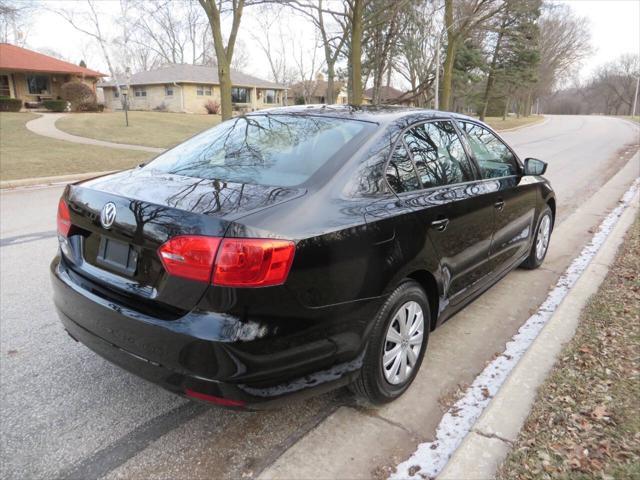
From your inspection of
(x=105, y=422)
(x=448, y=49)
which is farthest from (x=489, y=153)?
(x=448, y=49)

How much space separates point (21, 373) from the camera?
309cm

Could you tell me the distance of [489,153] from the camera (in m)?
4.13

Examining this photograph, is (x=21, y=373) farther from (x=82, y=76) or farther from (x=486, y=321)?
(x=82, y=76)

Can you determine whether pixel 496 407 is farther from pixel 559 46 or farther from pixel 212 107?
pixel 559 46

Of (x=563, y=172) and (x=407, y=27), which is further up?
(x=407, y=27)

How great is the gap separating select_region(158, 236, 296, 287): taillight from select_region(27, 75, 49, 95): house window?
43.5 metres

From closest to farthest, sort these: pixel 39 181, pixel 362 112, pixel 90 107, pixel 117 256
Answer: pixel 117 256, pixel 362 112, pixel 39 181, pixel 90 107

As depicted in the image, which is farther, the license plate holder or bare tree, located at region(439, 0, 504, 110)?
bare tree, located at region(439, 0, 504, 110)

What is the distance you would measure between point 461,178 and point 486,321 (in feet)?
4.24

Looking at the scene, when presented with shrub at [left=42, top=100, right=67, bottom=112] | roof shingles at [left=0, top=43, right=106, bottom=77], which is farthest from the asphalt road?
roof shingles at [left=0, top=43, right=106, bottom=77]

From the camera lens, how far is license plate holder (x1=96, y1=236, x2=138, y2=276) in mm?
2330

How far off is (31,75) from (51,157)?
29.4 m

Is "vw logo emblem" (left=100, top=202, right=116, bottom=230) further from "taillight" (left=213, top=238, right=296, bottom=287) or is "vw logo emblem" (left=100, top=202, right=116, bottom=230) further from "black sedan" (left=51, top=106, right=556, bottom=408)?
"taillight" (left=213, top=238, right=296, bottom=287)

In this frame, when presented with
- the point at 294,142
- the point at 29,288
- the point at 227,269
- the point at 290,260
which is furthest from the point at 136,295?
the point at 29,288
